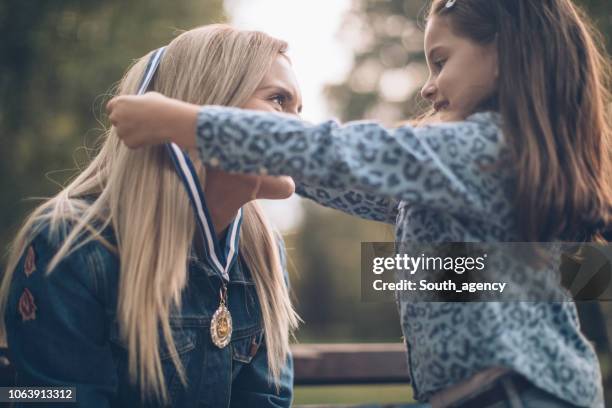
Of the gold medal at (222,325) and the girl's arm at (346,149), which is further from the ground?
the girl's arm at (346,149)

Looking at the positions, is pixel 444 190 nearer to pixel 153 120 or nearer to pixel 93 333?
pixel 153 120

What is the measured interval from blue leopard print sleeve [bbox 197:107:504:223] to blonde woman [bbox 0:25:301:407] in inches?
16.0

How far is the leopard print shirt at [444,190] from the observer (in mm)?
1562

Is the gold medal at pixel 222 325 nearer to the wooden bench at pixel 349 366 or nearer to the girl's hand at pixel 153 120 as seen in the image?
the girl's hand at pixel 153 120

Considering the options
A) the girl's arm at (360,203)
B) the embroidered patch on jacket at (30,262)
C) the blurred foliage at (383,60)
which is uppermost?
the blurred foliage at (383,60)

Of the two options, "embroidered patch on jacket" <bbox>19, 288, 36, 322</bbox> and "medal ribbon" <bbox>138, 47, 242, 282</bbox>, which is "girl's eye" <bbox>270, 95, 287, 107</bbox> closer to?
"medal ribbon" <bbox>138, 47, 242, 282</bbox>

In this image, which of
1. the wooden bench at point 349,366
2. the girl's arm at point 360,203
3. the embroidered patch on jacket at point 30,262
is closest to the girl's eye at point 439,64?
the girl's arm at point 360,203

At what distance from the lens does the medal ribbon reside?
191 cm

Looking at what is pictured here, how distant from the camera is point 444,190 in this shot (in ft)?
5.29

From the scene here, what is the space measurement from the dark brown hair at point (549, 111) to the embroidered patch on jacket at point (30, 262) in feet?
4.20

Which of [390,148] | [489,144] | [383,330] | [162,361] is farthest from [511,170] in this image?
[383,330]

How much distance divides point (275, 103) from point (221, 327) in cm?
71

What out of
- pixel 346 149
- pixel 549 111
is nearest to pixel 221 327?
pixel 346 149

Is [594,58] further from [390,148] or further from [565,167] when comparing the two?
[390,148]
